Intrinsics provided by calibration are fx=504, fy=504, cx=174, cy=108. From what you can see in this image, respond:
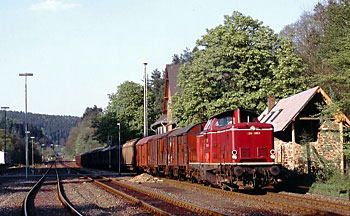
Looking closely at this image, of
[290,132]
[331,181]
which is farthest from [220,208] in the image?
[290,132]

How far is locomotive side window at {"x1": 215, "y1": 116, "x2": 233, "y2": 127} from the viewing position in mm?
22234

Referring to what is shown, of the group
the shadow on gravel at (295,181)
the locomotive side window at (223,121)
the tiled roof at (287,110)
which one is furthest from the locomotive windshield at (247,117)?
the tiled roof at (287,110)

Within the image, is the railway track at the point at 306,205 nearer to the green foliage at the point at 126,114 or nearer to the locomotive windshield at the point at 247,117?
the locomotive windshield at the point at 247,117

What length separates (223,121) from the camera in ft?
74.4

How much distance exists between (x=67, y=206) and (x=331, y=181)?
39.7ft

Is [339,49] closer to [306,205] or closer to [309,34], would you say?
[306,205]

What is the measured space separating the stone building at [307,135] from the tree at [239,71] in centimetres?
722

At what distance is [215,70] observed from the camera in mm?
40250

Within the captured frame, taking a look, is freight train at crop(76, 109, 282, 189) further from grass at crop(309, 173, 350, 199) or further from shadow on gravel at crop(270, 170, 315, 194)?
shadow on gravel at crop(270, 170, 315, 194)

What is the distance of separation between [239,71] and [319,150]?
11632 millimetres

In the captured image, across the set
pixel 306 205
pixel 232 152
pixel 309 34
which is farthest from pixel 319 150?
pixel 309 34

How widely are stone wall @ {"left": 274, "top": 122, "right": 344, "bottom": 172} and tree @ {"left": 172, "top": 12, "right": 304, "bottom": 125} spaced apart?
30.2ft

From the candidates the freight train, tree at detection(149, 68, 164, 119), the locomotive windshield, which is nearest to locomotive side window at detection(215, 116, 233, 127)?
the freight train

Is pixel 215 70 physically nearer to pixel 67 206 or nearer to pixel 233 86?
pixel 233 86
